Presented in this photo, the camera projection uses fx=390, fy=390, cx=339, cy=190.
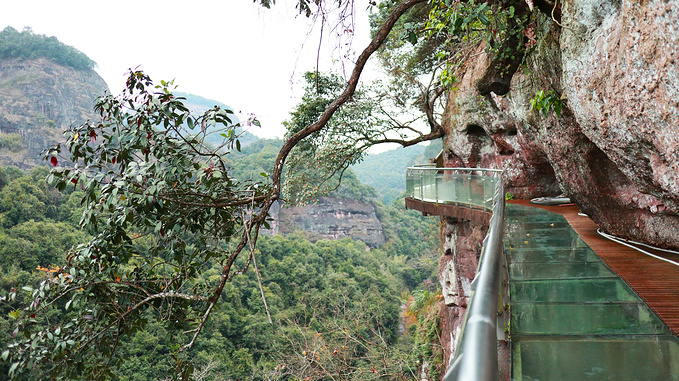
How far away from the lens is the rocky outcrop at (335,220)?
60.2 meters

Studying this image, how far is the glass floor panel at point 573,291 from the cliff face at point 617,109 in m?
0.71

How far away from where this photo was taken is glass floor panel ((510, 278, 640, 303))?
7.18ft

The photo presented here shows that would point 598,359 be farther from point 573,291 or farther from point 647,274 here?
point 647,274

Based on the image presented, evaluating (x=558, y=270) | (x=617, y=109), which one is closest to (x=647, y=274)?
(x=558, y=270)

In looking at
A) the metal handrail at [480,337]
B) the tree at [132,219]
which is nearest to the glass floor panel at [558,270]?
the tree at [132,219]

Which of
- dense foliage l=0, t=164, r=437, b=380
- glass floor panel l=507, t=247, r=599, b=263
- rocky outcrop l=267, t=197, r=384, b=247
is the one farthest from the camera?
rocky outcrop l=267, t=197, r=384, b=247

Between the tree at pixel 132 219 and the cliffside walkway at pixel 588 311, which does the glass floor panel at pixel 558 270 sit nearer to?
the cliffside walkway at pixel 588 311

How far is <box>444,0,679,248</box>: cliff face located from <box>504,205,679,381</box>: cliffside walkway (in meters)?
0.80

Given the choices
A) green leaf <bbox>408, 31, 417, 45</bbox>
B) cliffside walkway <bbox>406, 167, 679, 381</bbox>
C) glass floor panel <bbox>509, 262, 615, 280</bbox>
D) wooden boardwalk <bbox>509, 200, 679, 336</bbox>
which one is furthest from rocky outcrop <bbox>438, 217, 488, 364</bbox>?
green leaf <bbox>408, 31, 417, 45</bbox>

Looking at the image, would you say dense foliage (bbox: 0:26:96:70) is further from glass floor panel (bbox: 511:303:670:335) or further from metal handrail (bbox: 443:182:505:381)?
metal handrail (bbox: 443:182:505:381)

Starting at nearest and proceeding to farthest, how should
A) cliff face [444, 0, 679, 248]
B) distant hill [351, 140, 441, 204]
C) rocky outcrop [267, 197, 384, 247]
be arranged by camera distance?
cliff face [444, 0, 679, 248] < rocky outcrop [267, 197, 384, 247] < distant hill [351, 140, 441, 204]

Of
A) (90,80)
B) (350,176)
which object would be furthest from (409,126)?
(90,80)

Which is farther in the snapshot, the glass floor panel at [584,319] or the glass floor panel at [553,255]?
the glass floor panel at [553,255]

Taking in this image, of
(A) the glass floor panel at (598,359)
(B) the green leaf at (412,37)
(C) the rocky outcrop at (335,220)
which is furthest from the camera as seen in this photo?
(C) the rocky outcrop at (335,220)
